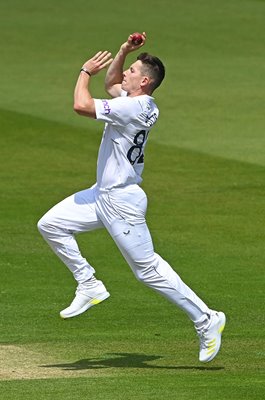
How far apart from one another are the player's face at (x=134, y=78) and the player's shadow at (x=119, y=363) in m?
2.41

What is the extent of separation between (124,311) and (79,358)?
2138 millimetres

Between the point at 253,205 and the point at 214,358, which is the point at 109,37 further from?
the point at 214,358

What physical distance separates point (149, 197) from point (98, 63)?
31.3 feet

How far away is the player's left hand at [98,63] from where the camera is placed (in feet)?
38.8

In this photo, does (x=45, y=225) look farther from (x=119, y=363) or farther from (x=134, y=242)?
(x=119, y=363)

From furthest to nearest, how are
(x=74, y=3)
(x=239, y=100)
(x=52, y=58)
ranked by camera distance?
(x=74, y=3) → (x=52, y=58) → (x=239, y=100)

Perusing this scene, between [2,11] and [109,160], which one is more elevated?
[109,160]

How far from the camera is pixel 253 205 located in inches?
814

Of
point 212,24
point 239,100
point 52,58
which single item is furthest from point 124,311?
point 212,24

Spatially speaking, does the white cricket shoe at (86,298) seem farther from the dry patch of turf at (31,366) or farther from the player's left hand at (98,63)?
the player's left hand at (98,63)

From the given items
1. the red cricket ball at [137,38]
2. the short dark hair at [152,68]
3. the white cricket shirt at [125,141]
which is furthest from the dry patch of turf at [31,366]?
the red cricket ball at [137,38]

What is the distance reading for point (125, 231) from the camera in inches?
468

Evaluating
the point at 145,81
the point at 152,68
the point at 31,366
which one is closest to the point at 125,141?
the point at 145,81

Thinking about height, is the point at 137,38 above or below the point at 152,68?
above
